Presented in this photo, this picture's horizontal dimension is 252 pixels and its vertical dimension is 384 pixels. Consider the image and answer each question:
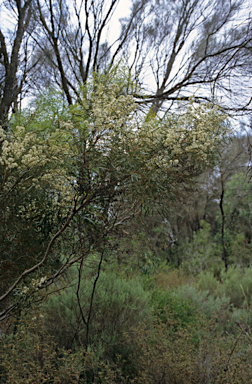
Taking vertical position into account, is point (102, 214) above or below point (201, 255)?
above

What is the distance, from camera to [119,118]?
1299mm

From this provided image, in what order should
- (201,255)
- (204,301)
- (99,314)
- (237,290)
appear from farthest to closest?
1. (201,255)
2. (237,290)
3. (204,301)
4. (99,314)

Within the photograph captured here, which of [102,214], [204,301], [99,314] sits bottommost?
[204,301]

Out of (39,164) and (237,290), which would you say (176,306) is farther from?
(39,164)

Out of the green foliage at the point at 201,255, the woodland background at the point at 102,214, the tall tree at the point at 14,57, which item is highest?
the tall tree at the point at 14,57

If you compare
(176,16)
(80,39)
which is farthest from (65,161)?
Answer: (176,16)

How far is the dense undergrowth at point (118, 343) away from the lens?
1676mm

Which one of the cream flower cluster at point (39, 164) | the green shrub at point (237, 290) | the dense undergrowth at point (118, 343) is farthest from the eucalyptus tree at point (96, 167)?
the green shrub at point (237, 290)

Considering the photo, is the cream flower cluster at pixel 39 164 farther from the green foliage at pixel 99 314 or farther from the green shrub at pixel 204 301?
the green shrub at pixel 204 301

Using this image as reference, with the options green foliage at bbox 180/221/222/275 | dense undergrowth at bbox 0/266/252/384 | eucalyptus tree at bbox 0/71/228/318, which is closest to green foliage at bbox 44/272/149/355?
dense undergrowth at bbox 0/266/252/384

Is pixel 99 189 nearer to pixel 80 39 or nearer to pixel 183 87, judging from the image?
pixel 183 87

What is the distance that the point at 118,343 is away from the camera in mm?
2385

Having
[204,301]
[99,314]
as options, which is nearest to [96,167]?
[99,314]

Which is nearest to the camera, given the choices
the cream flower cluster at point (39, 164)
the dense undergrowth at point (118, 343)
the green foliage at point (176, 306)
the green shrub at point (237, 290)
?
the cream flower cluster at point (39, 164)
